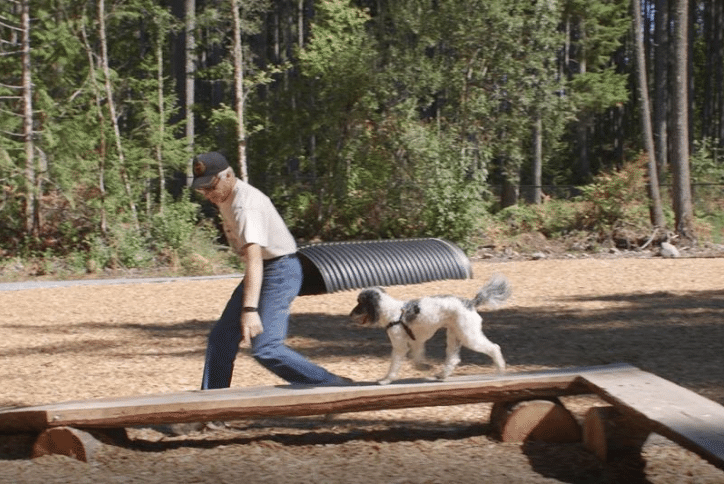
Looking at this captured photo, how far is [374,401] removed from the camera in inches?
225

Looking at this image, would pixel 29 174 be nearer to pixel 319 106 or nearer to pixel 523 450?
pixel 319 106

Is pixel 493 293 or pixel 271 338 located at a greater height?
pixel 493 293

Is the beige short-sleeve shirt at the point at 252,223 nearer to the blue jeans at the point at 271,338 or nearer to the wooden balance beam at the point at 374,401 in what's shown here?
the blue jeans at the point at 271,338

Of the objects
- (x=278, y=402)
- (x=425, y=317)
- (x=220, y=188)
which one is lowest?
(x=278, y=402)

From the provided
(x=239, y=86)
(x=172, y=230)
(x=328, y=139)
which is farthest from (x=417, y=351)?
(x=328, y=139)

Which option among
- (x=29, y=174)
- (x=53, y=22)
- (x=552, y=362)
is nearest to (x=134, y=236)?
(x=29, y=174)

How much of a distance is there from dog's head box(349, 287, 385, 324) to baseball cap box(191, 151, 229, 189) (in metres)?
1.27

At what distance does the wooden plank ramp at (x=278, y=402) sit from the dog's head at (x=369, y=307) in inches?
21.1

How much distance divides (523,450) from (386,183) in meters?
18.2

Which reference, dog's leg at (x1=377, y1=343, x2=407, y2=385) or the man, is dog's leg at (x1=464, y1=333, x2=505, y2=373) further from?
the man

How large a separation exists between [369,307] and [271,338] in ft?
2.31

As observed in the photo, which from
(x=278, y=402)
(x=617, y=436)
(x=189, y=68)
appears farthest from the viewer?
(x=189, y=68)

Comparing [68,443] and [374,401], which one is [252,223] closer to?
[374,401]

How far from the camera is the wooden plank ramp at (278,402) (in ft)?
18.5
